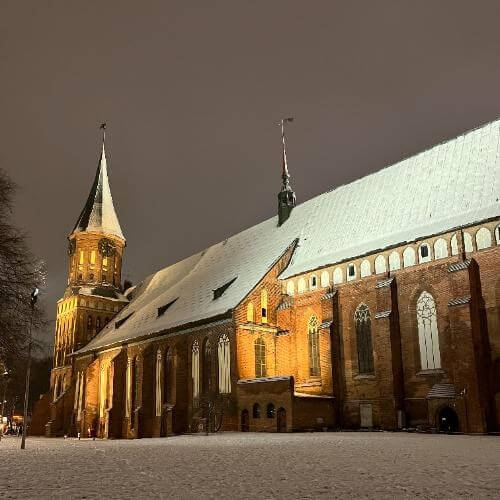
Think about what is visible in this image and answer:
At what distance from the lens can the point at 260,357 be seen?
33156 mm

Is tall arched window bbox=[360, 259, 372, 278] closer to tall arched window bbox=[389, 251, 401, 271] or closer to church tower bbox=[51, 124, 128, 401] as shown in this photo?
tall arched window bbox=[389, 251, 401, 271]

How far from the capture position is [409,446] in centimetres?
1619

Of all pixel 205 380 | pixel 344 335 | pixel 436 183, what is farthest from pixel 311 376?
pixel 436 183

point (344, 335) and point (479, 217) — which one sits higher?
point (479, 217)

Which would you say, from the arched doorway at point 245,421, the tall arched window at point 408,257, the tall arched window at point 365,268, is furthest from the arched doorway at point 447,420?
the arched doorway at point 245,421

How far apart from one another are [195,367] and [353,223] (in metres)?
13.3

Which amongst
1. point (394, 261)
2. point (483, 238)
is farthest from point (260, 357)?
point (483, 238)

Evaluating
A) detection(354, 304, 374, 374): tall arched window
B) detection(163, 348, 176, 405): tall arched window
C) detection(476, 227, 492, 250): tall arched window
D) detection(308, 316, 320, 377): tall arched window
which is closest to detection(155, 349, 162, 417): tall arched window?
detection(163, 348, 176, 405): tall arched window

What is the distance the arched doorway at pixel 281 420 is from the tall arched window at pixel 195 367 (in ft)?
28.0

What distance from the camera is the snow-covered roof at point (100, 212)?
5619 cm

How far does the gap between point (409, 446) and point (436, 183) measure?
17.1 meters

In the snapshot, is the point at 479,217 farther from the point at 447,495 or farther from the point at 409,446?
the point at 447,495

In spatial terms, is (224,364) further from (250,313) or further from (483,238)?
(483,238)

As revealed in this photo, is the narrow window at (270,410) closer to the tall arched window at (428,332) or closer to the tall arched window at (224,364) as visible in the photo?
the tall arched window at (224,364)
